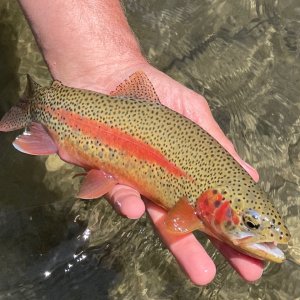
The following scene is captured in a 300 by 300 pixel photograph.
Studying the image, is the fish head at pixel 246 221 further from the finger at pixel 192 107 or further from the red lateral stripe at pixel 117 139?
the finger at pixel 192 107

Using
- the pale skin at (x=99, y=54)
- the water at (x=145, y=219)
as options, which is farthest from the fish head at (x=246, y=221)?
the water at (x=145, y=219)

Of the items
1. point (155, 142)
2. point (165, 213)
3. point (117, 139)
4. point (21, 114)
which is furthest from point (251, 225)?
point (21, 114)

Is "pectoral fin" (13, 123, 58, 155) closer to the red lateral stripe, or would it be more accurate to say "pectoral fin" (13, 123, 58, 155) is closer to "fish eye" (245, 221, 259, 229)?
the red lateral stripe

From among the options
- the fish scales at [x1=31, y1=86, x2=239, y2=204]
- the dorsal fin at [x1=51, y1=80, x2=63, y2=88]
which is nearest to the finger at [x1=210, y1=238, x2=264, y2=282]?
the fish scales at [x1=31, y1=86, x2=239, y2=204]

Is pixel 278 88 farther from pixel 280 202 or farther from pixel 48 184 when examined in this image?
pixel 48 184

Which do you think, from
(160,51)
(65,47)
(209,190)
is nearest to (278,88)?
(160,51)

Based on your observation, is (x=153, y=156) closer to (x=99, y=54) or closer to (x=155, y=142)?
(x=155, y=142)

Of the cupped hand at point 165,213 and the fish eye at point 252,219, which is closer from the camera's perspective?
the fish eye at point 252,219
